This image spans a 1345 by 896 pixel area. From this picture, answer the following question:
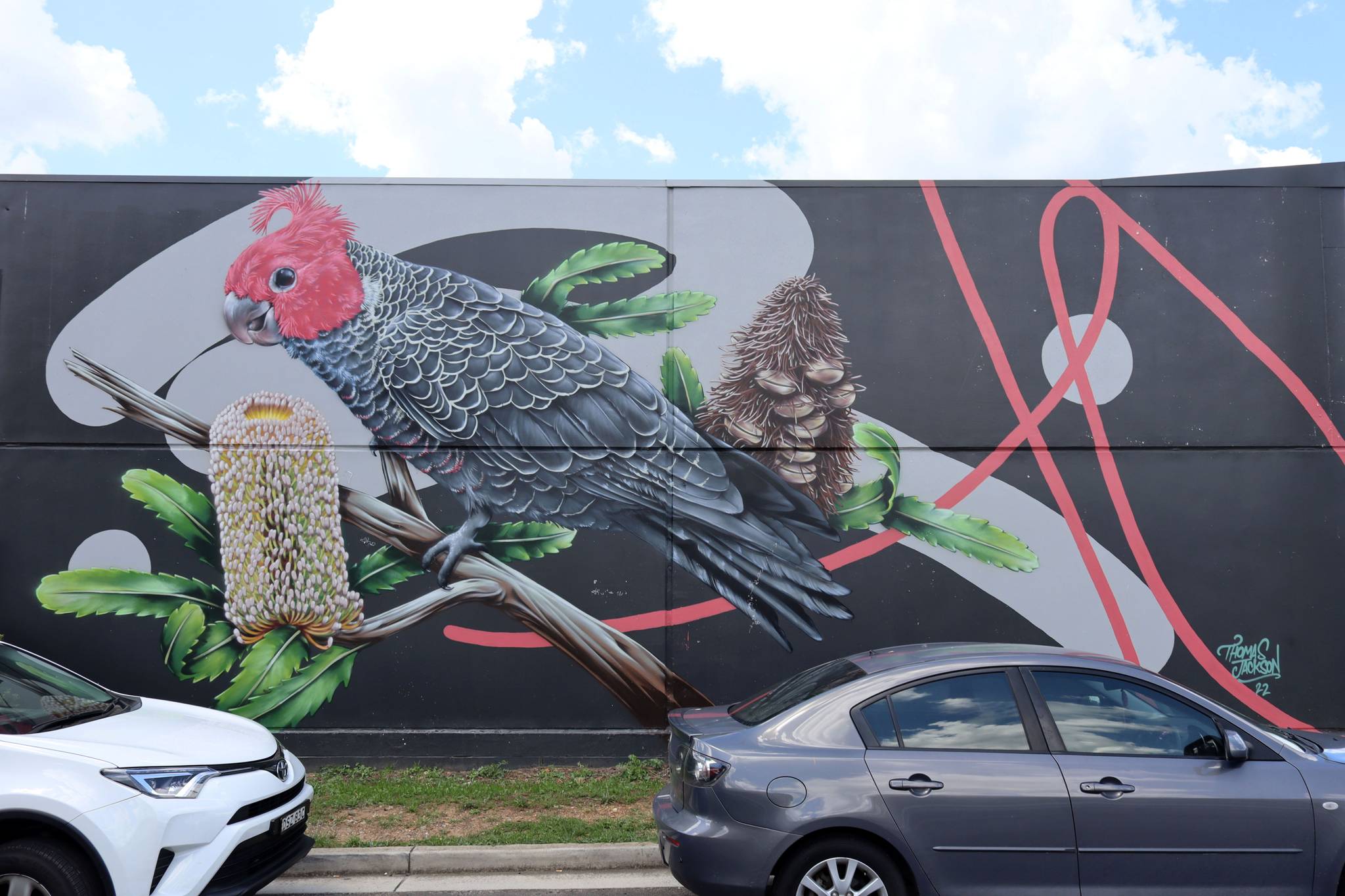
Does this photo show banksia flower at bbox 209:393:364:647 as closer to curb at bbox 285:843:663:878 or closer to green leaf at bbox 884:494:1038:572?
curb at bbox 285:843:663:878

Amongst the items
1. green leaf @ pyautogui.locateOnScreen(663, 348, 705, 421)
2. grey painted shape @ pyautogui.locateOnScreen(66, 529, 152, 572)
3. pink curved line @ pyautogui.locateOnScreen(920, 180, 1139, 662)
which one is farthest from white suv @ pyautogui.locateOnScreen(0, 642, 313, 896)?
pink curved line @ pyautogui.locateOnScreen(920, 180, 1139, 662)

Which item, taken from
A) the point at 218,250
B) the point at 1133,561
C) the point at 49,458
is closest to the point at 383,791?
the point at 49,458

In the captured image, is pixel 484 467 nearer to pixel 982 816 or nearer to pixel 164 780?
pixel 164 780

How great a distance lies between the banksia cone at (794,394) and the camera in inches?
A: 327

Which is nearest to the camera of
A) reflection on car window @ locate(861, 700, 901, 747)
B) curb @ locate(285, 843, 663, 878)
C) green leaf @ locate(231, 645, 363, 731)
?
reflection on car window @ locate(861, 700, 901, 747)

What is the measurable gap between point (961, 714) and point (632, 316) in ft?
16.2

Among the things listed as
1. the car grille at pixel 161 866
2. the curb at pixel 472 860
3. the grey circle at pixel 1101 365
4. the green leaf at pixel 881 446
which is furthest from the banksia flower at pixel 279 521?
the grey circle at pixel 1101 365

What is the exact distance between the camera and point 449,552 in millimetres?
8195

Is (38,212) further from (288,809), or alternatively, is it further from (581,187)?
(288,809)

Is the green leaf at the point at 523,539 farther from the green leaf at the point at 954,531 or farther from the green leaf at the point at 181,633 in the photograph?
the green leaf at the point at 954,531

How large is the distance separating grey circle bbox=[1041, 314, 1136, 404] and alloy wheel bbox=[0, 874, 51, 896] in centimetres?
799

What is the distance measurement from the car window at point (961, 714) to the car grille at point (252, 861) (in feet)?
10.1

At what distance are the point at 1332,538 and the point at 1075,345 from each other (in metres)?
2.82
